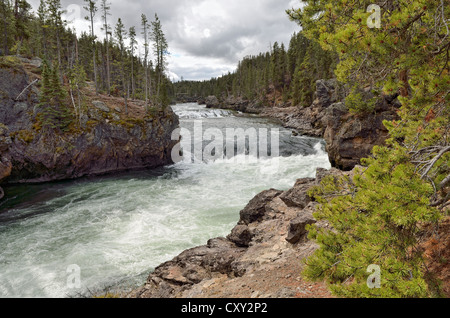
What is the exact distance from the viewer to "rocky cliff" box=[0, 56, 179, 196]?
20.6 metres

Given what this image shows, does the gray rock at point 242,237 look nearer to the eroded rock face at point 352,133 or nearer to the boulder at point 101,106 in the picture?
the eroded rock face at point 352,133

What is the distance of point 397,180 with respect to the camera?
3.16m

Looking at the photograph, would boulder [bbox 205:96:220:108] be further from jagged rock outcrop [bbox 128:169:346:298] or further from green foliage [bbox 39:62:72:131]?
jagged rock outcrop [bbox 128:169:346:298]

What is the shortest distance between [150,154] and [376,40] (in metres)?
25.6

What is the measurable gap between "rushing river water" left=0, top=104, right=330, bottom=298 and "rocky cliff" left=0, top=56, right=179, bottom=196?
171 centimetres

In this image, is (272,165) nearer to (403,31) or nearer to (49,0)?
(403,31)

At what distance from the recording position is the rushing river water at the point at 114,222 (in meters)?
9.62

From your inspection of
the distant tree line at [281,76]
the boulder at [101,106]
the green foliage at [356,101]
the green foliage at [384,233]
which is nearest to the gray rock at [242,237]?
the green foliage at [384,233]

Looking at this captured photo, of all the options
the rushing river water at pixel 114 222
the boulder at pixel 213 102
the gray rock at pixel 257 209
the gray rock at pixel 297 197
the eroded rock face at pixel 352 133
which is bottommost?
the rushing river water at pixel 114 222

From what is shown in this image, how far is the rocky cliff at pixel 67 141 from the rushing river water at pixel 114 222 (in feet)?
5.61

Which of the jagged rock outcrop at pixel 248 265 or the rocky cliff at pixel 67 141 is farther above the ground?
the rocky cliff at pixel 67 141

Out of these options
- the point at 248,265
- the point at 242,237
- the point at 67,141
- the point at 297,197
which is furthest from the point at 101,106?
the point at 248,265
